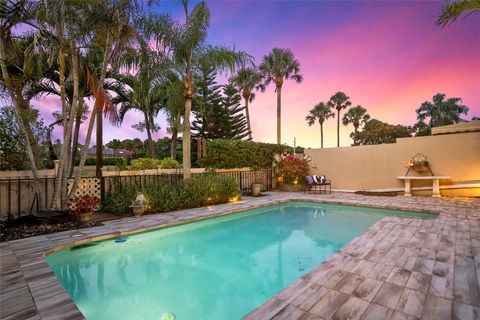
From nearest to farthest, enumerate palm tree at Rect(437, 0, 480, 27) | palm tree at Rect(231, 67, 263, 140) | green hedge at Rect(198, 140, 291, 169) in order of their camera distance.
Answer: palm tree at Rect(437, 0, 480, 27) < green hedge at Rect(198, 140, 291, 169) < palm tree at Rect(231, 67, 263, 140)

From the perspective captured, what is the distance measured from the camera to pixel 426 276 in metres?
2.51

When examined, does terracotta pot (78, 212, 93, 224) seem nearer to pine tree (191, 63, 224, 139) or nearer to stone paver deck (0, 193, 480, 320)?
stone paver deck (0, 193, 480, 320)

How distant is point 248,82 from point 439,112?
1938 cm

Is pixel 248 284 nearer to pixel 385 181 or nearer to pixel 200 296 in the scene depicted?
pixel 200 296

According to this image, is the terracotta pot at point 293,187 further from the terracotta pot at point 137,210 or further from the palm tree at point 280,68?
the terracotta pot at point 137,210

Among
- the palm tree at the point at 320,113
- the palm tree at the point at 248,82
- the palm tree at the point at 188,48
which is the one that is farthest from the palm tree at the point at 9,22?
the palm tree at the point at 320,113

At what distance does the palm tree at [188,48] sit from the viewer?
6.33 m

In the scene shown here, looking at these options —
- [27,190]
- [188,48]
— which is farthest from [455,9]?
[27,190]

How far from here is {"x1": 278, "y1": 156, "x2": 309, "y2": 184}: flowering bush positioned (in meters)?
10.9

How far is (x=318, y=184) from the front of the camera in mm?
10281

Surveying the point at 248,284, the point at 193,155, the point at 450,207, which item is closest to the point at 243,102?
the point at 193,155

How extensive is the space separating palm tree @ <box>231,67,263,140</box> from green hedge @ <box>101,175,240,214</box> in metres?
10.8

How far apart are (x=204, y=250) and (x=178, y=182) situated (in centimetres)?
320

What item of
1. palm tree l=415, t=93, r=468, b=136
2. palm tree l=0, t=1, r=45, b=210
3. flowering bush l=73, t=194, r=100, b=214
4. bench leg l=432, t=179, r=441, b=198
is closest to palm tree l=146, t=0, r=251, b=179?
palm tree l=0, t=1, r=45, b=210
